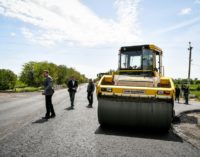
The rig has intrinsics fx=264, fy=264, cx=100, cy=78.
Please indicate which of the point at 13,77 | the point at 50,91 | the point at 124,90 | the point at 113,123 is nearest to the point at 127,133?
the point at 113,123

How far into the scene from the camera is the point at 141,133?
778 centimetres

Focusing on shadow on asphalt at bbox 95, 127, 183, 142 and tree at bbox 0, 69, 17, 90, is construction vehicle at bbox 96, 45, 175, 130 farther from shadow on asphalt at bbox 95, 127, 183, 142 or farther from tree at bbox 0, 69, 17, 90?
tree at bbox 0, 69, 17, 90

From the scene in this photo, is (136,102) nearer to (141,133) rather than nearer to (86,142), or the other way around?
(141,133)

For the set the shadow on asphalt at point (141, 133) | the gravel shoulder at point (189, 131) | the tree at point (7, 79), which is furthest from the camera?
the tree at point (7, 79)

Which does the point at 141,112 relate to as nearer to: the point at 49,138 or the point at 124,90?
the point at 124,90

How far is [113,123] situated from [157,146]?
2127 mm

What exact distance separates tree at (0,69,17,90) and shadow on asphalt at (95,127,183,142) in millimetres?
87722

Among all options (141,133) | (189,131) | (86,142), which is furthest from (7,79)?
(86,142)

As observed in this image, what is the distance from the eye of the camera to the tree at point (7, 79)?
92.1 metres

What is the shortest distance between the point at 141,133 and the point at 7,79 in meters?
95.9

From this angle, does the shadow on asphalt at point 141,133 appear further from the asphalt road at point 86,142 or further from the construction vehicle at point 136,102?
the construction vehicle at point 136,102

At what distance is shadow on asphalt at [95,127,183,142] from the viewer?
7264 millimetres

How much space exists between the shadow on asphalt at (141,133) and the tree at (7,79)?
288 ft

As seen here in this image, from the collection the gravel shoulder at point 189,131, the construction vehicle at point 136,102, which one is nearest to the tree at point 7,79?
the gravel shoulder at point 189,131
